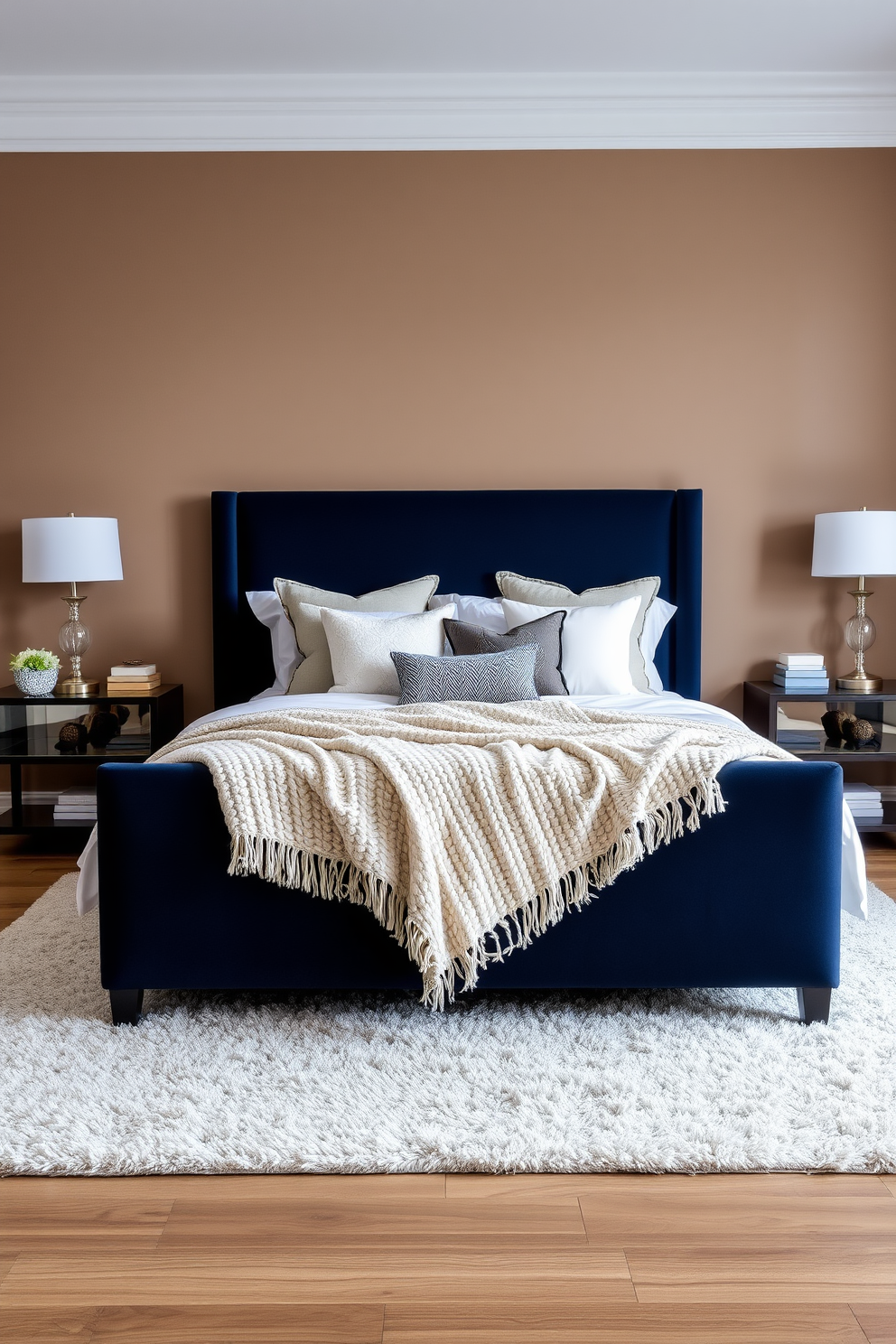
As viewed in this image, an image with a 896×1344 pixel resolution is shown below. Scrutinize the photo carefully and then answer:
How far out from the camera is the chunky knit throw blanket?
7.43 ft

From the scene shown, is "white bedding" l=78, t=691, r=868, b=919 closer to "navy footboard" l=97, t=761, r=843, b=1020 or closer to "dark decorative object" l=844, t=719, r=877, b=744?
"navy footboard" l=97, t=761, r=843, b=1020

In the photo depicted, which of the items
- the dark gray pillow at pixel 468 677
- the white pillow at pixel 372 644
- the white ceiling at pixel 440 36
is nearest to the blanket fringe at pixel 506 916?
the dark gray pillow at pixel 468 677

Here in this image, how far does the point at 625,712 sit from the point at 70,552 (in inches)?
89.9

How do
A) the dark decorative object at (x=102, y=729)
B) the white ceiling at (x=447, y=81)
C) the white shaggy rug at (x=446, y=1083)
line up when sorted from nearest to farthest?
the white shaggy rug at (x=446, y=1083)
the white ceiling at (x=447, y=81)
the dark decorative object at (x=102, y=729)

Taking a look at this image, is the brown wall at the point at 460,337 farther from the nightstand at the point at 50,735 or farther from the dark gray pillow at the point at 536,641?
the dark gray pillow at the point at 536,641

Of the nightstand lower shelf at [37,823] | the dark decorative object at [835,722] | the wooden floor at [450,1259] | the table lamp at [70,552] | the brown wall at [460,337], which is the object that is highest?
the brown wall at [460,337]

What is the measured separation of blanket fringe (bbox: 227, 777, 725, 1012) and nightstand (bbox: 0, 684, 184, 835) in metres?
1.87

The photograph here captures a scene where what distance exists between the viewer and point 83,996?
102 inches

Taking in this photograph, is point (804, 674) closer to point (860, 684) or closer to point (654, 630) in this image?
point (860, 684)

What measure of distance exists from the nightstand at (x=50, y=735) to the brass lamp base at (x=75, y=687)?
0.11ft

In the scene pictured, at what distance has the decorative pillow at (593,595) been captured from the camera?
4016 millimetres

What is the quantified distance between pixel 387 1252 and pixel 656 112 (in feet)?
14.0

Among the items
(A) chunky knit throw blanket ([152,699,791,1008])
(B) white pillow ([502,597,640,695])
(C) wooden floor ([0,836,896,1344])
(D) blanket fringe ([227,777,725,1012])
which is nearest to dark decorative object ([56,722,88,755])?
(B) white pillow ([502,597,640,695])

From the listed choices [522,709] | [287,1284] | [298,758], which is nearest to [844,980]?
[522,709]
